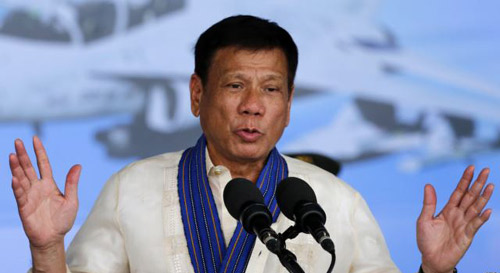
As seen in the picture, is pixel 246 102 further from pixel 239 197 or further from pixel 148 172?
pixel 239 197

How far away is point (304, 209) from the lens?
1.69 m

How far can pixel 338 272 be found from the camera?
239 cm

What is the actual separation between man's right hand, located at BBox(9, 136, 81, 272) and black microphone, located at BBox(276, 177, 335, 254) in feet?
1.78

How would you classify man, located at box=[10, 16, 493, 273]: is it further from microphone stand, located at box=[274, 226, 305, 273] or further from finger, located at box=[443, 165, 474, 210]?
microphone stand, located at box=[274, 226, 305, 273]

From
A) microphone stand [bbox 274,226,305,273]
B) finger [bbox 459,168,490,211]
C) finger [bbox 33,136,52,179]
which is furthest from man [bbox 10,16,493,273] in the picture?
microphone stand [bbox 274,226,305,273]

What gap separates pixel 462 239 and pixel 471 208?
0.08 metres

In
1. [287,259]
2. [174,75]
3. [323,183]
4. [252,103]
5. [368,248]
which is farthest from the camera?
[174,75]

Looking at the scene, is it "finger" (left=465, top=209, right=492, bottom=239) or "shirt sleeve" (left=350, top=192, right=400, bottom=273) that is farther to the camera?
"shirt sleeve" (left=350, top=192, right=400, bottom=273)

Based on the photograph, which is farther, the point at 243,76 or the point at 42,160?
the point at 243,76

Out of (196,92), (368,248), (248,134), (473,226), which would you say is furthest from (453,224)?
(196,92)

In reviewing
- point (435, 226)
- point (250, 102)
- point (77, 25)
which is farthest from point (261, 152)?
point (77, 25)

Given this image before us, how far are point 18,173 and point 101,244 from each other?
41cm

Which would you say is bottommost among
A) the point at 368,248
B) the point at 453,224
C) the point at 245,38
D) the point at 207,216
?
the point at 207,216

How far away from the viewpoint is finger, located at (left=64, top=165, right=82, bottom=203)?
2027 millimetres
